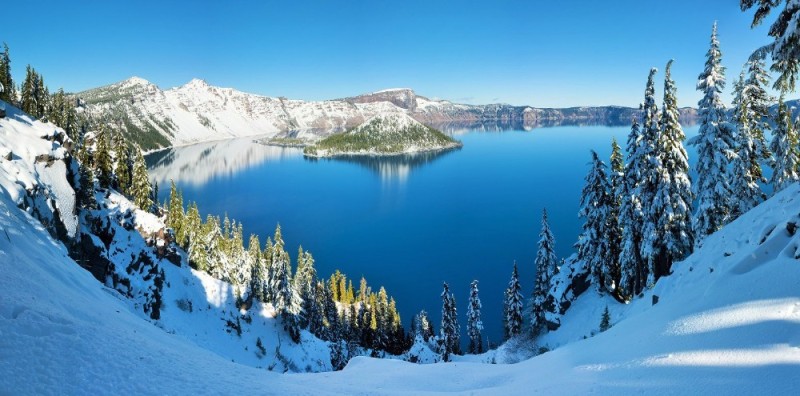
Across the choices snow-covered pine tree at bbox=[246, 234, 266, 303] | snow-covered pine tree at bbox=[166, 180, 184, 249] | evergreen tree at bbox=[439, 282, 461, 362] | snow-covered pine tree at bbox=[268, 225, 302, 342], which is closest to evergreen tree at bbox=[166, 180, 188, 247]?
snow-covered pine tree at bbox=[166, 180, 184, 249]

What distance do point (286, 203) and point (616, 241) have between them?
13538 cm

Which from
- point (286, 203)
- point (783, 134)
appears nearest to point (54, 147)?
point (783, 134)

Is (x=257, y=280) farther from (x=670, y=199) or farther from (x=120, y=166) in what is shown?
(x=670, y=199)

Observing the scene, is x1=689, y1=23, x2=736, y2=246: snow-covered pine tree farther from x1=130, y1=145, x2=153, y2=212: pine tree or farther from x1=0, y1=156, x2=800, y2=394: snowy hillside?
x1=130, y1=145, x2=153, y2=212: pine tree

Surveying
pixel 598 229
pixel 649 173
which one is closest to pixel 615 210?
pixel 598 229

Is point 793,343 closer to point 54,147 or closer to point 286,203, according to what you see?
point 54,147

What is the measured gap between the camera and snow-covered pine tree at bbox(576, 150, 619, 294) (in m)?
32.8

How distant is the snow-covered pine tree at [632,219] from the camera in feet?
96.0

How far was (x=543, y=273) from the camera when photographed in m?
40.9

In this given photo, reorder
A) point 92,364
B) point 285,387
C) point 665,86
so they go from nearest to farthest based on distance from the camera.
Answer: point 92,364 → point 285,387 → point 665,86

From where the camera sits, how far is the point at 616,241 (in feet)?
111

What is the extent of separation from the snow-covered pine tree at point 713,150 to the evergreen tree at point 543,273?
1327 centimetres

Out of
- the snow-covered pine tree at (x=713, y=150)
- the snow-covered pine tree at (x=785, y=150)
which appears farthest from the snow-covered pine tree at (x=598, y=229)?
the snow-covered pine tree at (x=785, y=150)

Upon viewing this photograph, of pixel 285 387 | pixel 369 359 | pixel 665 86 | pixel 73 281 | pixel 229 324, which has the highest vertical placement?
pixel 665 86
